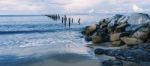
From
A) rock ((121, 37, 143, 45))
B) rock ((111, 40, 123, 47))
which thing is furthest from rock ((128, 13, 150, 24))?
rock ((121, 37, 143, 45))

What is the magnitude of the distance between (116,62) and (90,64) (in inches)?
64.6

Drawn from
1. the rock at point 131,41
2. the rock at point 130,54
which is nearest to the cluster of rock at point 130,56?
the rock at point 130,54

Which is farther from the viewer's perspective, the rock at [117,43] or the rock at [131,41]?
the rock at [117,43]

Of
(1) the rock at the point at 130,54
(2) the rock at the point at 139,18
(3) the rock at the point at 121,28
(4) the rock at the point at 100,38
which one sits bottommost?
(4) the rock at the point at 100,38

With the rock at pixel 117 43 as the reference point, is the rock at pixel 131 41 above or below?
above

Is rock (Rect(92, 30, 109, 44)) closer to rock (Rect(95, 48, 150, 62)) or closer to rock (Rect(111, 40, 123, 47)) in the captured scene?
rock (Rect(111, 40, 123, 47))

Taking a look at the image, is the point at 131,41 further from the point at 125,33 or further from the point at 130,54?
the point at 130,54

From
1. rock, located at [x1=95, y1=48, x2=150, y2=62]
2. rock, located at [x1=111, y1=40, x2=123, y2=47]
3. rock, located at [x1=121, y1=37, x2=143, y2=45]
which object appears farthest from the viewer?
rock, located at [x1=111, y1=40, x2=123, y2=47]

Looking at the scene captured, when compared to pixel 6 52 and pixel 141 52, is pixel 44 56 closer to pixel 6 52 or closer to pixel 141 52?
pixel 6 52

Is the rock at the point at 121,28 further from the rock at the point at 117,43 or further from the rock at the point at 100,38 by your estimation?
the rock at the point at 117,43

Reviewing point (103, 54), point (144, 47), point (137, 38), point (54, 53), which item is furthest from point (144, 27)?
point (54, 53)

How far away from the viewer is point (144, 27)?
24.8m

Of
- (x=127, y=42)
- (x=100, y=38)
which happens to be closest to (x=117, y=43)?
(x=127, y=42)

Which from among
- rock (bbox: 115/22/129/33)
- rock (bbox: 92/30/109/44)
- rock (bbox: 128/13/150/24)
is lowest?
rock (bbox: 92/30/109/44)
